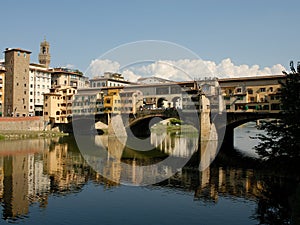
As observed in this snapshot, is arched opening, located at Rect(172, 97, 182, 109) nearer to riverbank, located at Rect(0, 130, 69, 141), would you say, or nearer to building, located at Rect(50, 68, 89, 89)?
riverbank, located at Rect(0, 130, 69, 141)

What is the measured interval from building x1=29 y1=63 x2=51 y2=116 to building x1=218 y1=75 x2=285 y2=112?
55.9 meters

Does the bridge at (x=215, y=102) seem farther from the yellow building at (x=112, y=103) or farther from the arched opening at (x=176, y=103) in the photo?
the yellow building at (x=112, y=103)

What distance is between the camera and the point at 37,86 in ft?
329

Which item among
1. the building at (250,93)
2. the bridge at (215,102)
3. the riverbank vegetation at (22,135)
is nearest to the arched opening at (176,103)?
the bridge at (215,102)

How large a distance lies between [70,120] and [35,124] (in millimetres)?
8947

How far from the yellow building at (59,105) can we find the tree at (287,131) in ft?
238

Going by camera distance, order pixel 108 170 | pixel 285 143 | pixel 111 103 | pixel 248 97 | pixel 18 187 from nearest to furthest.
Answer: pixel 285 143 < pixel 18 187 < pixel 108 170 < pixel 248 97 < pixel 111 103

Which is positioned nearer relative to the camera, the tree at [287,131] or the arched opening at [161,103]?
the tree at [287,131]

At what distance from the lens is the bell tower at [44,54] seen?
12288 centimetres

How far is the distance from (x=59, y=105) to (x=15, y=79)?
511 inches

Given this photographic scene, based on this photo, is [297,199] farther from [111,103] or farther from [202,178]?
[111,103]

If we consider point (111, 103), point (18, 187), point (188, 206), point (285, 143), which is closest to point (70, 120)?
point (111, 103)

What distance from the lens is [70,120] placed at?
88000mm

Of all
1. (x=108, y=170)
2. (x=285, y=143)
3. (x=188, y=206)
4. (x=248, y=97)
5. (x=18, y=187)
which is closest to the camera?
(x=285, y=143)
